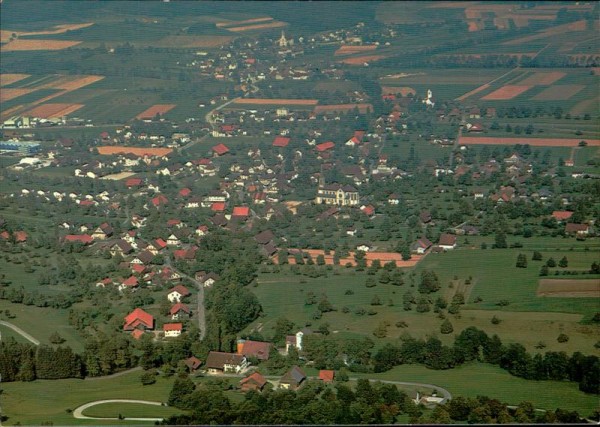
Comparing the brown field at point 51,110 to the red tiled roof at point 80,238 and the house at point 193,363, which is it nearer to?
the red tiled roof at point 80,238

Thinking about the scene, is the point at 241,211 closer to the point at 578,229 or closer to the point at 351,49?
the point at 578,229

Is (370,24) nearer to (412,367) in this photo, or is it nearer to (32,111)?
(32,111)

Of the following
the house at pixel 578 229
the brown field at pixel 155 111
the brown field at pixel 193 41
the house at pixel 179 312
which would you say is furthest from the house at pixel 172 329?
the brown field at pixel 193 41

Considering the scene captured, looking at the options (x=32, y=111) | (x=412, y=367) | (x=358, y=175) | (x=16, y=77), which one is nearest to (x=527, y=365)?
(x=412, y=367)

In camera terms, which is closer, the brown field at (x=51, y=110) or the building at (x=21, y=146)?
the building at (x=21, y=146)

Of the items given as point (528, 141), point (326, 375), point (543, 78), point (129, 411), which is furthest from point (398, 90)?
point (129, 411)

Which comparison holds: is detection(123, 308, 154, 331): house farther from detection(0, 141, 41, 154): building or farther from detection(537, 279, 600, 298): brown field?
detection(0, 141, 41, 154): building
